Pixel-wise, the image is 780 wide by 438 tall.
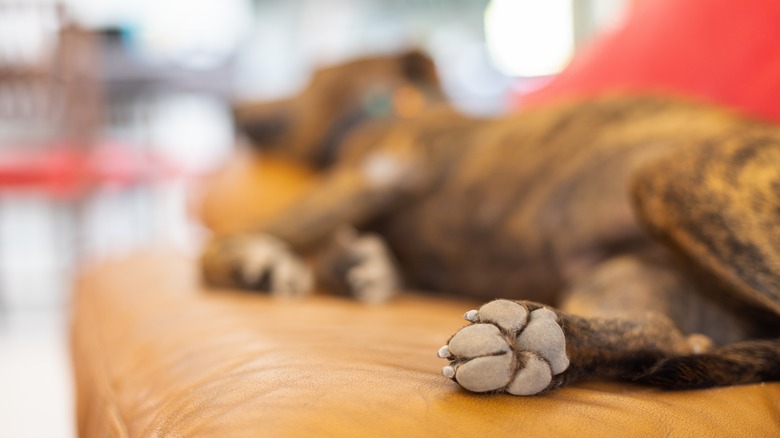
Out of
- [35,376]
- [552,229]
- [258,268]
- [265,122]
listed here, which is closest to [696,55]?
[552,229]

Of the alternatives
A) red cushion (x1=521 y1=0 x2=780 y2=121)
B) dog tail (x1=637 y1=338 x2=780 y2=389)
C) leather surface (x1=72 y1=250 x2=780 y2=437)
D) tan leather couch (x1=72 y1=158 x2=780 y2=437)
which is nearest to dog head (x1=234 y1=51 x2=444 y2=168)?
red cushion (x1=521 y1=0 x2=780 y2=121)

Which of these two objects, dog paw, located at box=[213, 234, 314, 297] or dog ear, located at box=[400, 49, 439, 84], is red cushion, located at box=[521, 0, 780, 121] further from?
dog paw, located at box=[213, 234, 314, 297]

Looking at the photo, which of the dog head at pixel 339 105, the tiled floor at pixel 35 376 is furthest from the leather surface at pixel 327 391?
Answer: the dog head at pixel 339 105

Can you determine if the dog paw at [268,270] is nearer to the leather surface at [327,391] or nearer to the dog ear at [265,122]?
the leather surface at [327,391]

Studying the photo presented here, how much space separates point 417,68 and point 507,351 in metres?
1.74

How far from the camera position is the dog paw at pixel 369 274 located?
1584 millimetres

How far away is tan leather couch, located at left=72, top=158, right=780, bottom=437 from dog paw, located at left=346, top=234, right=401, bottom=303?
0.07 metres

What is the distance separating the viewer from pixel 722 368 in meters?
0.90

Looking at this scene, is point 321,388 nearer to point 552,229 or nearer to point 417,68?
point 552,229

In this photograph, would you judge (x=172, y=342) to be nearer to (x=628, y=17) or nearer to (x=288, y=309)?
(x=288, y=309)

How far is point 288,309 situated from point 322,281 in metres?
0.30

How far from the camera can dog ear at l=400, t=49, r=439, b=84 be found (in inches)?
93.9

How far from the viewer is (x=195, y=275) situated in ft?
6.22

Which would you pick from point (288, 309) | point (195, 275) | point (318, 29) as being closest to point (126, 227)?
point (318, 29)
